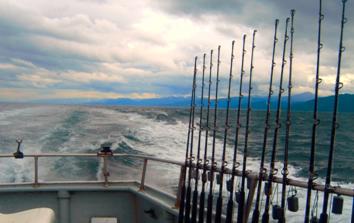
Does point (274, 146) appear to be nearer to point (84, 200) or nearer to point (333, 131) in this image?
point (333, 131)

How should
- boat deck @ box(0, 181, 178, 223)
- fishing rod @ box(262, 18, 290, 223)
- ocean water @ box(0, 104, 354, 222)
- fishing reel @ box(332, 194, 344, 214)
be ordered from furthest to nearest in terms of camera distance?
ocean water @ box(0, 104, 354, 222)
boat deck @ box(0, 181, 178, 223)
fishing rod @ box(262, 18, 290, 223)
fishing reel @ box(332, 194, 344, 214)

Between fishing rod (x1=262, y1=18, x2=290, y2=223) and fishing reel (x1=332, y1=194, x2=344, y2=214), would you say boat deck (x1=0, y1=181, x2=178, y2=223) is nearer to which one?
fishing rod (x1=262, y1=18, x2=290, y2=223)

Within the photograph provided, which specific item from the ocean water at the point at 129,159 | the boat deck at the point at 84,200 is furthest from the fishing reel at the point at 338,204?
the ocean water at the point at 129,159

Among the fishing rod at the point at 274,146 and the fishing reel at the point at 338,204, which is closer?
the fishing reel at the point at 338,204

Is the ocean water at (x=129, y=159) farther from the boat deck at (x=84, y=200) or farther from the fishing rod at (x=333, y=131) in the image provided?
the fishing rod at (x=333, y=131)

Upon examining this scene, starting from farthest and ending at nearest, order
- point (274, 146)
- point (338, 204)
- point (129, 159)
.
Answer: point (129, 159) → point (274, 146) → point (338, 204)

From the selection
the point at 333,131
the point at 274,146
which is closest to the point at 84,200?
the point at 274,146

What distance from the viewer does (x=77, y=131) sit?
23938 mm

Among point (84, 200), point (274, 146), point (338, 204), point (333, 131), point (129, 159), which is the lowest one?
point (129, 159)

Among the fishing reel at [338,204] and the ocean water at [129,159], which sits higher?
the fishing reel at [338,204]

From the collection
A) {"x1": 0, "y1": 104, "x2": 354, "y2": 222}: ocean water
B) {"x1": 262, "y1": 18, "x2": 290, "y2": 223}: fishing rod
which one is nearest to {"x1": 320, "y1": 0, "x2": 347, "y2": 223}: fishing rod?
{"x1": 262, "y1": 18, "x2": 290, "y2": 223}: fishing rod

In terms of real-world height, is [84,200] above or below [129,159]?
above

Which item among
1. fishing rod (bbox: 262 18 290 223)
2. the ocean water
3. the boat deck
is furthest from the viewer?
the ocean water

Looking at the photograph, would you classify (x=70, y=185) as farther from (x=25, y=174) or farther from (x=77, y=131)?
(x=77, y=131)
